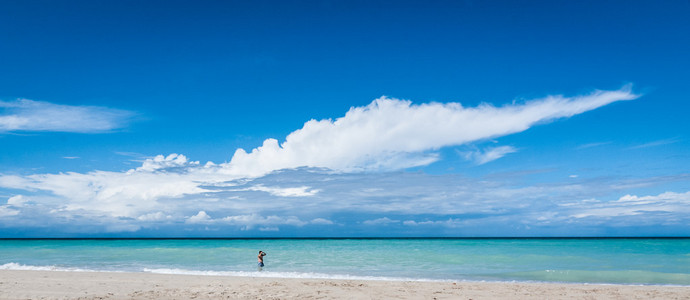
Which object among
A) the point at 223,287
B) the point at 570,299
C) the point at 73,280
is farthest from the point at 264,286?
the point at 570,299

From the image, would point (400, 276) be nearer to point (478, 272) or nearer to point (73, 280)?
point (478, 272)

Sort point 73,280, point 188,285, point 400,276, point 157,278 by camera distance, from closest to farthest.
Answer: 1. point 188,285
2. point 73,280
3. point 157,278
4. point 400,276

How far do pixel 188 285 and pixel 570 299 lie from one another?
12513 millimetres

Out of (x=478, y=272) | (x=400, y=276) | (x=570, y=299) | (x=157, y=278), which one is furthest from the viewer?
(x=478, y=272)

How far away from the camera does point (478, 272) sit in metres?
22.8

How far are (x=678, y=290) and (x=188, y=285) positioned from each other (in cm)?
1687

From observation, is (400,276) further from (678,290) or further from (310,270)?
(678,290)

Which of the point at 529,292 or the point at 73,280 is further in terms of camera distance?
the point at 73,280

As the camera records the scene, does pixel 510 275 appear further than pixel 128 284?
Yes

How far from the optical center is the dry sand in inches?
534

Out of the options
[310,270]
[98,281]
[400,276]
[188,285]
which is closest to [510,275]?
[400,276]

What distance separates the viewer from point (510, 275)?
21422 millimetres

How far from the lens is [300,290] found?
14625mm

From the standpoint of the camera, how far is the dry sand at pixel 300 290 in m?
13.6
